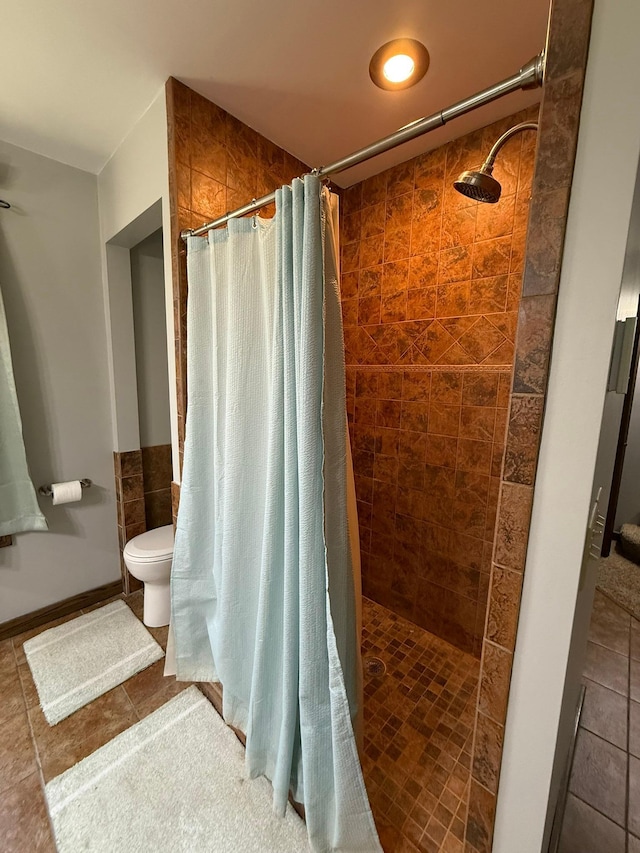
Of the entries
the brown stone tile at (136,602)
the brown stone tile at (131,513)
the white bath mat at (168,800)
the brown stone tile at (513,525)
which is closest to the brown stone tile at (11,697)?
the white bath mat at (168,800)

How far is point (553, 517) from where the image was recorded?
64cm

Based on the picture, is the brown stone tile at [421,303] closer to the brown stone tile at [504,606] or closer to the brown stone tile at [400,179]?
the brown stone tile at [400,179]

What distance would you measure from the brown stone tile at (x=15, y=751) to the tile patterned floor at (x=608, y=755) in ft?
6.00

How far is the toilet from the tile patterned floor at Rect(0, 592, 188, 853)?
30 cm

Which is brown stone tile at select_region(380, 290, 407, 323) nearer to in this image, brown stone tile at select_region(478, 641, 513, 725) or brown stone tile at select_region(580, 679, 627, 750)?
brown stone tile at select_region(478, 641, 513, 725)

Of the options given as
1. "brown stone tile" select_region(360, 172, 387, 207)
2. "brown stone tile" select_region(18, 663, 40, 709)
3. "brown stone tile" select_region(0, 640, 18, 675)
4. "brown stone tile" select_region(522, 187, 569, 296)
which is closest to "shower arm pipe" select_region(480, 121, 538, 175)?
"brown stone tile" select_region(522, 187, 569, 296)

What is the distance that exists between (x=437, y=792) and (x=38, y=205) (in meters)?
3.06

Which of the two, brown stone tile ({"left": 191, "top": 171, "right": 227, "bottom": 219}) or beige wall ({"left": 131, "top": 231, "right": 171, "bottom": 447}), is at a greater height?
brown stone tile ({"left": 191, "top": 171, "right": 227, "bottom": 219})

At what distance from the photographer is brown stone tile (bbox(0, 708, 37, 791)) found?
121 centimetres

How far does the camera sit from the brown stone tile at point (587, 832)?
3.48 feet

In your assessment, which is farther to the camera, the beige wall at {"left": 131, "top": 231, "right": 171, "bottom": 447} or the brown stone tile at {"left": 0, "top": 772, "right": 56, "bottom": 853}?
the beige wall at {"left": 131, "top": 231, "right": 171, "bottom": 447}

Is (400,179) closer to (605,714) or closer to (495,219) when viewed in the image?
(495,219)

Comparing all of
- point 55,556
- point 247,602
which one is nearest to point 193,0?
point 247,602

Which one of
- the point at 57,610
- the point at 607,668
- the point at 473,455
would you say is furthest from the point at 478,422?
the point at 57,610
